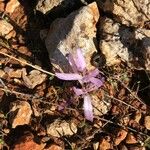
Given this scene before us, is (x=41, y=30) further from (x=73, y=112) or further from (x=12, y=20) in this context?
(x=73, y=112)

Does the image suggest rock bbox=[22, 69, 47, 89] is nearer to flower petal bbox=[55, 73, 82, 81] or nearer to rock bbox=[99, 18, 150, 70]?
flower petal bbox=[55, 73, 82, 81]

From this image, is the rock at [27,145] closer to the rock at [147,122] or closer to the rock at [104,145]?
the rock at [104,145]

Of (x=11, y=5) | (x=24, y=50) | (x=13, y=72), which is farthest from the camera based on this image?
(x=11, y=5)

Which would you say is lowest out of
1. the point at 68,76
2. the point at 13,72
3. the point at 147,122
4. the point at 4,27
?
the point at 147,122

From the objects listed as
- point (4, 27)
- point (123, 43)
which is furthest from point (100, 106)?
point (4, 27)

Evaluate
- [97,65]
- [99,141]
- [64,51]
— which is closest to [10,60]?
[64,51]

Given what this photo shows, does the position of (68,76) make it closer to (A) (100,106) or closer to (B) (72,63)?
(B) (72,63)

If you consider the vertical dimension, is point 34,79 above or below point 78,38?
below

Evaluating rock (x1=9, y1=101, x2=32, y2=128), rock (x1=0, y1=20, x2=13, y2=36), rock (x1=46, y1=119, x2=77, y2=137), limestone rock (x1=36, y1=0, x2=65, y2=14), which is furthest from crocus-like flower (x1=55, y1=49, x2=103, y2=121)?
rock (x1=0, y1=20, x2=13, y2=36)
